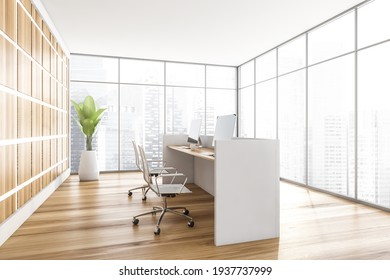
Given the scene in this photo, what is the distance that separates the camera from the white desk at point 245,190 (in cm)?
287

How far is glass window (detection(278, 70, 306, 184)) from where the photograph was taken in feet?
20.2

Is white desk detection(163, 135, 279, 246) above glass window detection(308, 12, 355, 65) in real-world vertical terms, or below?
below

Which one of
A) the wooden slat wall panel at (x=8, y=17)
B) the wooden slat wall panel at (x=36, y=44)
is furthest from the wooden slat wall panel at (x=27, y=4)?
the wooden slat wall panel at (x=8, y=17)

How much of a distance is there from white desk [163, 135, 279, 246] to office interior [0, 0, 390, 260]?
5 cm

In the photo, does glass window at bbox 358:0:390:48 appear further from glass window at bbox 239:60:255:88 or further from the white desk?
glass window at bbox 239:60:255:88

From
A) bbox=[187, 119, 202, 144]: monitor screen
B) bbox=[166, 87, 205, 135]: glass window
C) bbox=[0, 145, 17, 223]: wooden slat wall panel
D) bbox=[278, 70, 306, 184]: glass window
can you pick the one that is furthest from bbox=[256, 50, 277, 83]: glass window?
bbox=[0, 145, 17, 223]: wooden slat wall panel

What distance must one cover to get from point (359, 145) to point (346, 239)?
2.25m

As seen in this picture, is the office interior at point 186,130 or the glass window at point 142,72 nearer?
the office interior at point 186,130

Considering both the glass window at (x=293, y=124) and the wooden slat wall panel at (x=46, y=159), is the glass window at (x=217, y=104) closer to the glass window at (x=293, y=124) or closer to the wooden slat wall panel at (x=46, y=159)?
the glass window at (x=293, y=124)

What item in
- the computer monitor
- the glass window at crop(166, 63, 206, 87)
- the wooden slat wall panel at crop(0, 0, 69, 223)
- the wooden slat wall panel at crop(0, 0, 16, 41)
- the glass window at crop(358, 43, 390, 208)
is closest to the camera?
the wooden slat wall panel at crop(0, 0, 16, 41)

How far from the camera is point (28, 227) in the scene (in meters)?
3.47

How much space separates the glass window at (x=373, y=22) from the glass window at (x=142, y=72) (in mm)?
5218
